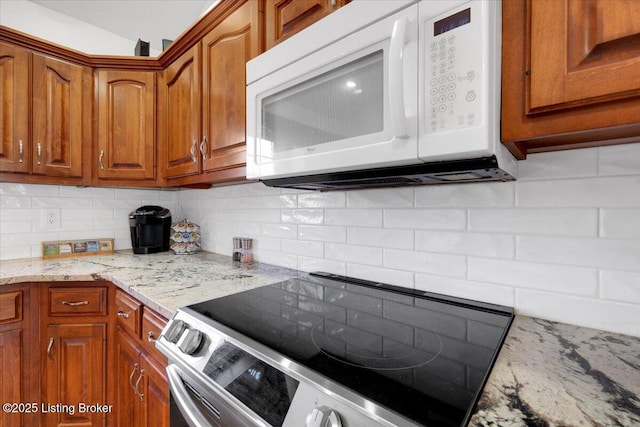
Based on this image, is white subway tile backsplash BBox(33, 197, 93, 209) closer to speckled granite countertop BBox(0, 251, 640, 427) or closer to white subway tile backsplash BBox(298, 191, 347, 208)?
speckled granite countertop BBox(0, 251, 640, 427)

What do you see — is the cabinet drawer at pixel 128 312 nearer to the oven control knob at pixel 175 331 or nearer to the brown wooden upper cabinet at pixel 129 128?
the oven control knob at pixel 175 331

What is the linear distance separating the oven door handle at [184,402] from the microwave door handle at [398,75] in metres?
0.81

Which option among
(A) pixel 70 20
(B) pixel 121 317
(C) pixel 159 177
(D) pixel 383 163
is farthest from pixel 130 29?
(D) pixel 383 163

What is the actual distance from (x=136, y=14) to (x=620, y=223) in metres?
2.72

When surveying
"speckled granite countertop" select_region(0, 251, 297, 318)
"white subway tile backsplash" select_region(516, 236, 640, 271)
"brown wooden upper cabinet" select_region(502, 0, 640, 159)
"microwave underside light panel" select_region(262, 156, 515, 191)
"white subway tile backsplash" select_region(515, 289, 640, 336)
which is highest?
"brown wooden upper cabinet" select_region(502, 0, 640, 159)

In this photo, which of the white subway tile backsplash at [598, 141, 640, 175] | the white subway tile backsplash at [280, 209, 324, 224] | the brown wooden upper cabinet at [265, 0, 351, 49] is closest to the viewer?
the white subway tile backsplash at [598, 141, 640, 175]

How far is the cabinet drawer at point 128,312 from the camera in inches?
44.5

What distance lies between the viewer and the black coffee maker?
1924 millimetres

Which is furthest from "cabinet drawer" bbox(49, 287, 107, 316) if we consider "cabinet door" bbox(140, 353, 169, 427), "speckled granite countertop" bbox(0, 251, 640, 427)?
"cabinet door" bbox(140, 353, 169, 427)

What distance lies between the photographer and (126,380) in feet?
4.15

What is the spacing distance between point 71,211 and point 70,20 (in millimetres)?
1314

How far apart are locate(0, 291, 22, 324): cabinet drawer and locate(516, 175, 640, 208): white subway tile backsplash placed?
2.08m

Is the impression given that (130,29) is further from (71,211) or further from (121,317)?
(121,317)

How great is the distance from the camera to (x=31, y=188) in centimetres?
177
